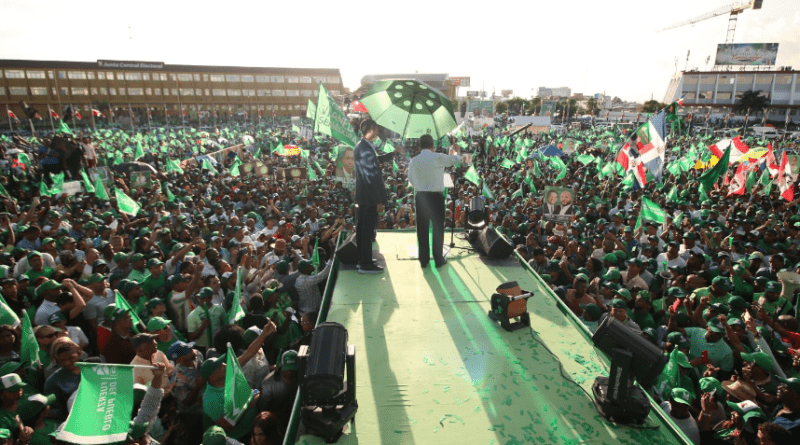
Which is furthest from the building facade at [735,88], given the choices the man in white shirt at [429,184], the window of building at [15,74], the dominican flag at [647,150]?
the window of building at [15,74]

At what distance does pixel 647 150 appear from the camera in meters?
10.8

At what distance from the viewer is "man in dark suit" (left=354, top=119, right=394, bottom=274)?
5547mm

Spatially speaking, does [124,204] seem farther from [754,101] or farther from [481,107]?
[754,101]

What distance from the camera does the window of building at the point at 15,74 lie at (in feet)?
209

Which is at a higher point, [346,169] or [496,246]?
[346,169]

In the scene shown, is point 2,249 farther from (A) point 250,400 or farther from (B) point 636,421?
(B) point 636,421

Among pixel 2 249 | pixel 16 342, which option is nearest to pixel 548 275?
pixel 16 342

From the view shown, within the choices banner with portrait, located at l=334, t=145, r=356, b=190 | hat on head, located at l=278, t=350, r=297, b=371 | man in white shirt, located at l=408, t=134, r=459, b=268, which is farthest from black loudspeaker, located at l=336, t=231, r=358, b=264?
banner with portrait, located at l=334, t=145, r=356, b=190

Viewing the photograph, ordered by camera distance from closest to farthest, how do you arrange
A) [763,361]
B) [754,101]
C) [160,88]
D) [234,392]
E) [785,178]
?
[234,392]
[763,361]
[785,178]
[754,101]
[160,88]

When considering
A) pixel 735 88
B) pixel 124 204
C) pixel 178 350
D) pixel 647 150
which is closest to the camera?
pixel 178 350

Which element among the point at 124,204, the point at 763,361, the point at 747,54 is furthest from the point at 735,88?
the point at 124,204

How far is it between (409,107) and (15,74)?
8342 cm

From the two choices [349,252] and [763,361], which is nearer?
[763,361]

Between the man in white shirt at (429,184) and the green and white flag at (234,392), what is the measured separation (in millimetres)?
2914
